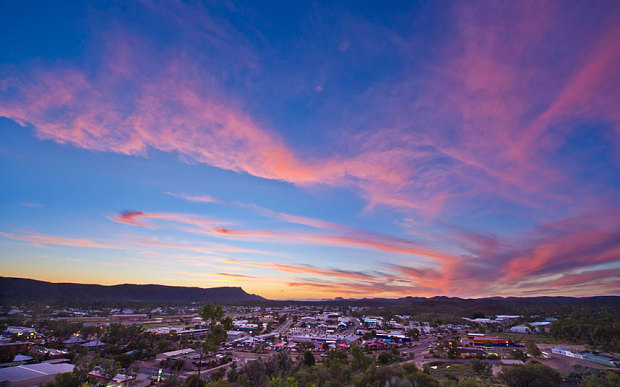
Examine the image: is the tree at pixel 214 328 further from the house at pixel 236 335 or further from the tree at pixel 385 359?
the house at pixel 236 335

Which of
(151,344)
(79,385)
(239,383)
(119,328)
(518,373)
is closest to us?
(79,385)

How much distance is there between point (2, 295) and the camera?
529 feet

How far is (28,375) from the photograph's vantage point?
30859 millimetres

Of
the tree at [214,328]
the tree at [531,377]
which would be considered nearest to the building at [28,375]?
the tree at [214,328]

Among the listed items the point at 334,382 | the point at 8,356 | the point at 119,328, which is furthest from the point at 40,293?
the point at 334,382

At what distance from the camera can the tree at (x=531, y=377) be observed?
3551 centimetres

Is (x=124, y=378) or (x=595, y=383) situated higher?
(x=595, y=383)

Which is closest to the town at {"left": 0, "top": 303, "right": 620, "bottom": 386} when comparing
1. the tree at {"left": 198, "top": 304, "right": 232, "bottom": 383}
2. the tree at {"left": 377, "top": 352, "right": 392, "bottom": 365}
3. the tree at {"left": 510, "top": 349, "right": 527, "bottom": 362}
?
the tree at {"left": 377, "top": 352, "right": 392, "bottom": 365}

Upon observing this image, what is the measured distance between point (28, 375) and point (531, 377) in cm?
5600

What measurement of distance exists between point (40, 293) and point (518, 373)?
249 m

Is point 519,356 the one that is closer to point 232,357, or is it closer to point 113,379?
point 232,357

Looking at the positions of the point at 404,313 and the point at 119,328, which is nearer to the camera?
the point at 119,328

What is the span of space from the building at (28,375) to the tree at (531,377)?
2022 inches

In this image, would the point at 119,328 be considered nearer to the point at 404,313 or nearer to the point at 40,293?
the point at 404,313
